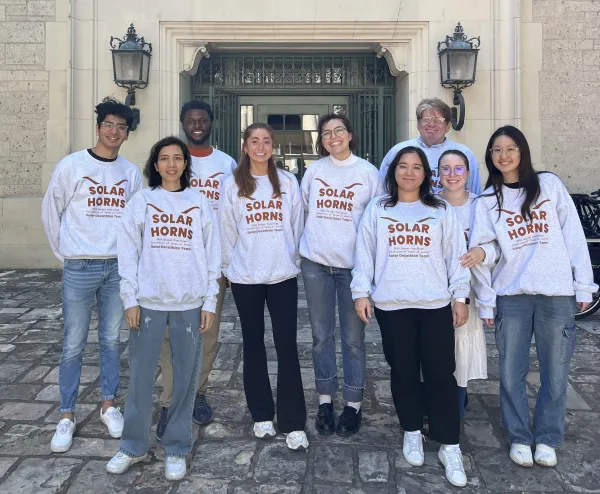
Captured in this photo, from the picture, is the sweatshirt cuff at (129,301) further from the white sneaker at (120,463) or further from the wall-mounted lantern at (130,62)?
the wall-mounted lantern at (130,62)

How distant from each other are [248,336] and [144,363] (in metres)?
0.57

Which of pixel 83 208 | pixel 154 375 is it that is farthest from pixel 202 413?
pixel 83 208

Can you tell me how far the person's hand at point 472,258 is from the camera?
262 cm

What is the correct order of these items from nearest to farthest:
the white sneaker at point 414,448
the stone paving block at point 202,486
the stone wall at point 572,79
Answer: the stone paving block at point 202,486, the white sneaker at point 414,448, the stone wall at point 572,79

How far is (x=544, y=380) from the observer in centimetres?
269

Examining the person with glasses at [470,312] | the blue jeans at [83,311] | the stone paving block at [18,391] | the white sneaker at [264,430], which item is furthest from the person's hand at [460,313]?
the stone paving block at [18,391]

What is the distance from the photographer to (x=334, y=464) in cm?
262

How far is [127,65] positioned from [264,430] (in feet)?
19.1

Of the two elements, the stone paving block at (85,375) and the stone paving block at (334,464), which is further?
the stone paving block at (85,375)

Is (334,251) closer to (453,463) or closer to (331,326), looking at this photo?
(331,326)

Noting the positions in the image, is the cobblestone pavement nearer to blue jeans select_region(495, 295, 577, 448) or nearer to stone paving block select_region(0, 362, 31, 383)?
stone paving block select_region(0, 362, 31, 383)

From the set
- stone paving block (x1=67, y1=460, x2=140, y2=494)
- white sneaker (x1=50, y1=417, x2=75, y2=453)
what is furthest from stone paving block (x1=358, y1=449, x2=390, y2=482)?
white sneaker (x1=50, y1=417, x2=75, y2=453)

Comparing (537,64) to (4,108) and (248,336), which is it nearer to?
(248,336)

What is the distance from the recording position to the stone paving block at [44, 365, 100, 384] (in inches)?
147
